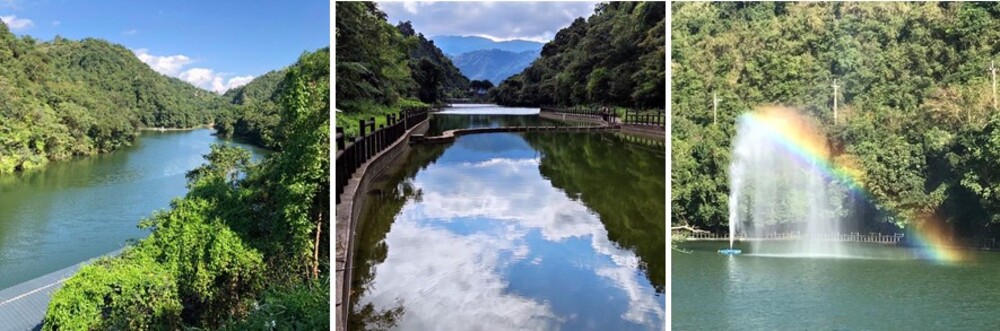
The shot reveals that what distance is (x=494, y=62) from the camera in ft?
9.87

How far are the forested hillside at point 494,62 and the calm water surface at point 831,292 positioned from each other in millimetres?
2320

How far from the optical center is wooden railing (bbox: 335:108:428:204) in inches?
115

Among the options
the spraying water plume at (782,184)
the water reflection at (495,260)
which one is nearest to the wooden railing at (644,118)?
the water reflection at (495,260)

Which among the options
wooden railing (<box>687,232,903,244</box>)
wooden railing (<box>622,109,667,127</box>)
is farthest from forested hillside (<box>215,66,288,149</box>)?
wooden railing (<box>687,232,903,244</box>)

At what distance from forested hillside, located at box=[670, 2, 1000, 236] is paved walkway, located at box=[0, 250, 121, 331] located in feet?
26.9

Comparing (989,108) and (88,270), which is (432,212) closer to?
(88,270)

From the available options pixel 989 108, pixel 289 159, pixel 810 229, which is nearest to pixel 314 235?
pixel 289 159

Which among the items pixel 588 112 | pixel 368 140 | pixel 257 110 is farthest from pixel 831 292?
pixel 257 110

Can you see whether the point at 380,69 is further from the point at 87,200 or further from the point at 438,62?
the point at 87,200

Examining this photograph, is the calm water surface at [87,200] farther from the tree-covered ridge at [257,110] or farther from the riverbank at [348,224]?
the riverbank at [348,224]

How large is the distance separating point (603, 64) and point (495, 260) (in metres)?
1.08

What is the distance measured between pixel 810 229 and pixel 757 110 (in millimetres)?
2551

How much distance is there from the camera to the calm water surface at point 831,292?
605 centimetres

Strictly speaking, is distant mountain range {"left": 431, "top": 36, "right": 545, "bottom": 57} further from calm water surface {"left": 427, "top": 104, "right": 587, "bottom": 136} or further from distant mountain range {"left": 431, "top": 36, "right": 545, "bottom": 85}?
calm water surface {"left": 427, "top": 104, "right": 587, "bottom": 136}
